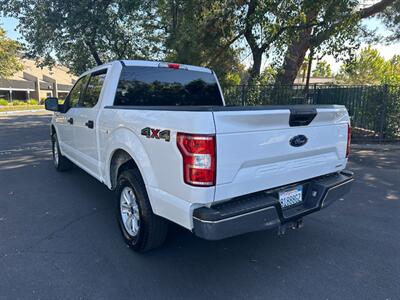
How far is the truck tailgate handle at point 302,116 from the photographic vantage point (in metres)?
2.80

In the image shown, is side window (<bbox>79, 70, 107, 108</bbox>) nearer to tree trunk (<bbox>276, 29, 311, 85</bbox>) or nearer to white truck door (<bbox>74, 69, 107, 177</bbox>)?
white truck door (<bbox>74, 69, 107, 177</bbox>)

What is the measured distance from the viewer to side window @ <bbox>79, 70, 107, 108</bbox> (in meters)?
4.26

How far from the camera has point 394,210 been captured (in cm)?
454

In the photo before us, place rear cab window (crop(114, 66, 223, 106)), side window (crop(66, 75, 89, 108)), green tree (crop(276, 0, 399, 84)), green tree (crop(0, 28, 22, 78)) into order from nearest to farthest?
rear cab window (crop(114, 66, 223, 106)) → side window (crop(66, 75, 89, 108)) → green tree (crop(276, 0, 399, 84)) → green tree (crop(0, 28, 22, 78))

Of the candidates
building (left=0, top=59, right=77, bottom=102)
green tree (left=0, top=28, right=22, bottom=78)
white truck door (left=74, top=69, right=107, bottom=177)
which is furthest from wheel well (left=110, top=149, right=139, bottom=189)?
building (left=0, top=59, right=77, bottom=102)

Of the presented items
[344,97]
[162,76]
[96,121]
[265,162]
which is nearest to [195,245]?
[265,162]

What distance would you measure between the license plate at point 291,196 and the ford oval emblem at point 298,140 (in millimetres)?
446

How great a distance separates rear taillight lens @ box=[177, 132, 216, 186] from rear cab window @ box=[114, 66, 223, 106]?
190cm

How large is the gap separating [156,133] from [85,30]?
998cm

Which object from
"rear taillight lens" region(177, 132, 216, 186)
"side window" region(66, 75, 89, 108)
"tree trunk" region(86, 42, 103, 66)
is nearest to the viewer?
"rear taillight lens" region(177, 132, 216, 186)

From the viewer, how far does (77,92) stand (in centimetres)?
532

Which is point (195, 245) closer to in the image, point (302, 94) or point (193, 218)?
point (193, 218)

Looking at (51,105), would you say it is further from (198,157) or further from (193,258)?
(198,157)

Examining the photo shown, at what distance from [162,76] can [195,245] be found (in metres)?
2.32
